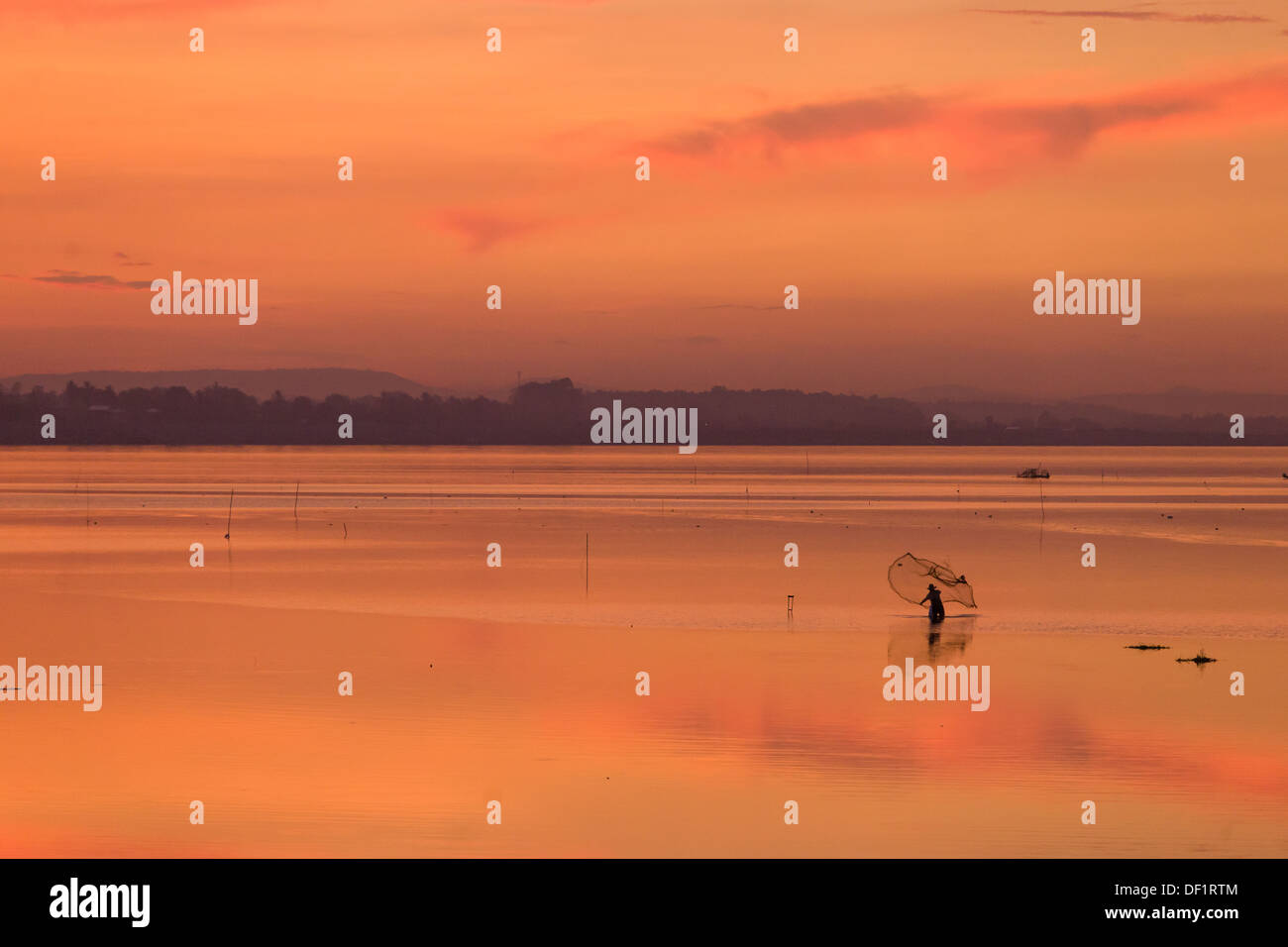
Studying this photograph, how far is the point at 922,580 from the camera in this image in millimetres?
35375

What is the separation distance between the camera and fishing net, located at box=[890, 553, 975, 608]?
34.2m

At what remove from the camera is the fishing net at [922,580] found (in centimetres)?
3422

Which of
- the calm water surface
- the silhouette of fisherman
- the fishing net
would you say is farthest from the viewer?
the silhouette of fisherman

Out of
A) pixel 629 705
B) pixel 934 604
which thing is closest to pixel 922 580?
pixel 934 604

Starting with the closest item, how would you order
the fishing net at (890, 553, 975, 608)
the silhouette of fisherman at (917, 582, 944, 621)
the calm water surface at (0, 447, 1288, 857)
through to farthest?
the calm water surface at (0, 447, 1288, 857), the fishing net at (890, 553, 975, 608), the silhouette of fisherman at (917, 582, 944, 621)

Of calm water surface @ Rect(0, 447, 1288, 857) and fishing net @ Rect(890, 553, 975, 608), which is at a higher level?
fishing net @ Rect(890, 553, 975, 608)

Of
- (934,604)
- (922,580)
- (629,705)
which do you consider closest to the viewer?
(629,705)

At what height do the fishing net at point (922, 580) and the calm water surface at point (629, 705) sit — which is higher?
the fishing net at point (922, 580)

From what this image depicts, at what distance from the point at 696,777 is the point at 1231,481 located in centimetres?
13856

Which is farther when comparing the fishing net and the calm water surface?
the fishing net

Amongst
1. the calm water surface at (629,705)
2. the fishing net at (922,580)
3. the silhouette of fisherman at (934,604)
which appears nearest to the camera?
the calm water surface at (629,705)

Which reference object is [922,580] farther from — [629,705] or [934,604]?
[629,705]
